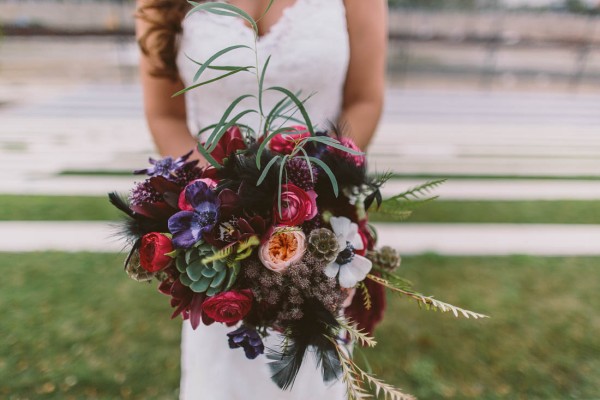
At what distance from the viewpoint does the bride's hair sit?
1419 mm

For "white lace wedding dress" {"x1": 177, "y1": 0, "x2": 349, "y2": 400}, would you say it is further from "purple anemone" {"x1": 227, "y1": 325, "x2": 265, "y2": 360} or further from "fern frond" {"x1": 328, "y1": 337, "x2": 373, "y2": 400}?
"fern frond" {"x1": 328, "y1": 337, "x2": 373, "y2": 400}

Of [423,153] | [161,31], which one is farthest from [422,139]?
[161,31]

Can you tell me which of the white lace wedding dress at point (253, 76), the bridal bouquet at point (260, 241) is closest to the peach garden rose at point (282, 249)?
the bridal bouquet at point (260, 241)

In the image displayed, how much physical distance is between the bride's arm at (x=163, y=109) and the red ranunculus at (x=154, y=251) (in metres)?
0.58

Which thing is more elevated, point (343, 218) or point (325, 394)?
point (343, 218)

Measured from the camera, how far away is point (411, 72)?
46.4 ft

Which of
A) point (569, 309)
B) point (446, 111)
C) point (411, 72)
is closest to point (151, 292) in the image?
point (569, 309)

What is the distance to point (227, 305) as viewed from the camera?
2.92ft

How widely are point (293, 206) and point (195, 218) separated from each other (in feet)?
0.59

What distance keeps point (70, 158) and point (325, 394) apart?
18.3ft

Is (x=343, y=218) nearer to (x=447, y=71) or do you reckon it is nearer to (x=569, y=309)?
(x=569, y=309)

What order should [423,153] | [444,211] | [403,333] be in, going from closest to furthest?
[403,333] → [444,211] → [423,153]

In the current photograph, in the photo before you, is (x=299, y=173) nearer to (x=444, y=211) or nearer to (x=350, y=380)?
(x=350, y=380)

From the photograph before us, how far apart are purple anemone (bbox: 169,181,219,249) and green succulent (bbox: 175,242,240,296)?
0.08ft
